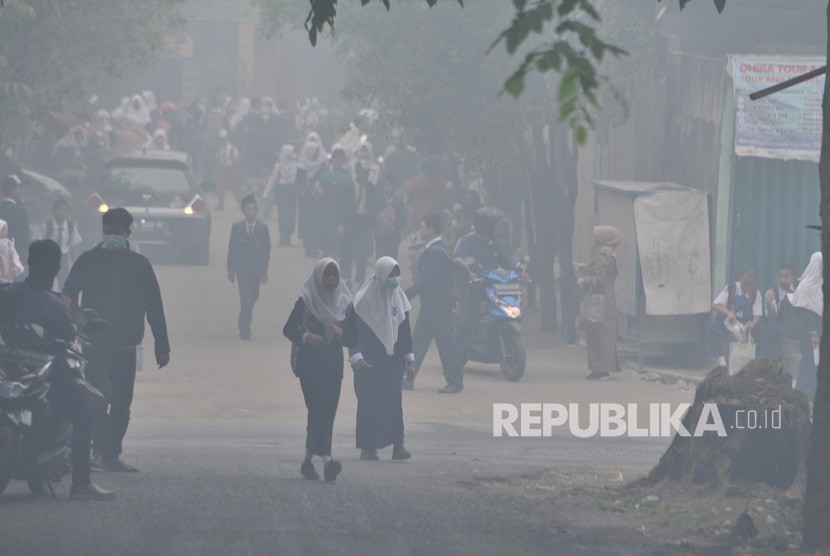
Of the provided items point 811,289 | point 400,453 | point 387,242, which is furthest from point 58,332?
point 387,242

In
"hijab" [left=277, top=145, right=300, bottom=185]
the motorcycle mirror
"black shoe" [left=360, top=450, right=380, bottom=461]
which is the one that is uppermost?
"hijab" [left=277, top=145, right=300, bottom=185]

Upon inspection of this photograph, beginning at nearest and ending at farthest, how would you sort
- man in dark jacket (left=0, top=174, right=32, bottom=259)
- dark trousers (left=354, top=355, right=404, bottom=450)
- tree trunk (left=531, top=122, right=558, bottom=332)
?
1. dark trousers (left=354, top=355, right=404, bottom=450)
2. man in dark jacket (left=0, top=174, right=32, bottom=259)
3. tree trunk (left=531, top=122, right=558, bottom=332)

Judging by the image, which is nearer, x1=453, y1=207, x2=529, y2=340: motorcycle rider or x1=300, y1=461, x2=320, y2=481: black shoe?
x1=300, y1=461, x2=320, y2=481: black shoe

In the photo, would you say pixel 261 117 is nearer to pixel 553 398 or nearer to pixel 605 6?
pixel 605 6

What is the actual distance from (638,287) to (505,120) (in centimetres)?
381

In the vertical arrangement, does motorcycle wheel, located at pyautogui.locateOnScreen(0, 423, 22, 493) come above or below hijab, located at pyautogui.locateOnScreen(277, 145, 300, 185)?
below

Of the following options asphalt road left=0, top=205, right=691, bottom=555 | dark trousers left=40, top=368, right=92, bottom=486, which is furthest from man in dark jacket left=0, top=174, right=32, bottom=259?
dark trousers left=40, top=368, right=92, bottom=486

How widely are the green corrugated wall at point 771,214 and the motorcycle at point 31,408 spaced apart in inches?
395

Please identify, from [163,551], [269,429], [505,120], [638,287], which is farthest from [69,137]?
[163,551]

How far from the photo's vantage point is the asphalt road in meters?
8.61

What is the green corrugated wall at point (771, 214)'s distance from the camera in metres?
17.8

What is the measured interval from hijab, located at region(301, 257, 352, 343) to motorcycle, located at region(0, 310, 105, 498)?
1752 millimetres

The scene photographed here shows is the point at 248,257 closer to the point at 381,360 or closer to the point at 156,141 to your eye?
the point at 381,360

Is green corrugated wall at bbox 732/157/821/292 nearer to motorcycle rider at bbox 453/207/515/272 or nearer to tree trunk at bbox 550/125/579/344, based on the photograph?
motorcycle rider at bbox 453/207/515/272
